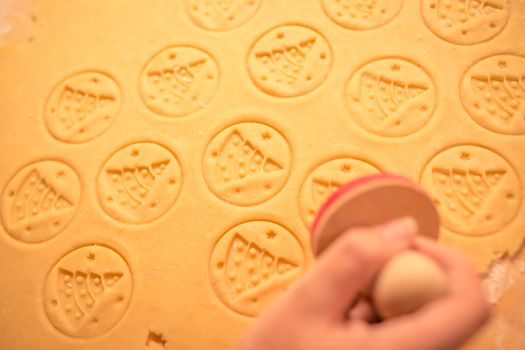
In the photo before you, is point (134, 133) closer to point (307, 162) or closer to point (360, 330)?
point (307, 162)

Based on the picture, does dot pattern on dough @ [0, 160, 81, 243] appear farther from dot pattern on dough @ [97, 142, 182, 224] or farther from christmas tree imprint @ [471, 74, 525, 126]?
christmas tree imprint @ [471, 74, 525, 126]

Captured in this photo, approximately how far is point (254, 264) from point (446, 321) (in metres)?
0.37

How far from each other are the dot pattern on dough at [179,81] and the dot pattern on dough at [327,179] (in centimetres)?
25

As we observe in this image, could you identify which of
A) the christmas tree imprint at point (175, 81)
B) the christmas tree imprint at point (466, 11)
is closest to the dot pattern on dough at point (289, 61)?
the christmas tree imprint at point (175, 81)

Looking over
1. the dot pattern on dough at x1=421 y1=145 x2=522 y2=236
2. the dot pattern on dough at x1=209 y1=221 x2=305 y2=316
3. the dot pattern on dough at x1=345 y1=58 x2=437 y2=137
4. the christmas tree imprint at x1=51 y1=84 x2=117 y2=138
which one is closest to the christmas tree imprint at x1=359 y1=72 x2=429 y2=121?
the dot pattern on dough at x1=345 y1=58 x2=437 y2=137

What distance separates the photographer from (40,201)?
86 centimetres

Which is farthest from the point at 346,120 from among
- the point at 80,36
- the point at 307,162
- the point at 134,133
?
the point at 80,36

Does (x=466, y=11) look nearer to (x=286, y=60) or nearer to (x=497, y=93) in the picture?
(x=497, y=93)

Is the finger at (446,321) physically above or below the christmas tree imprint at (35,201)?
below

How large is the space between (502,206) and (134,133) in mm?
619

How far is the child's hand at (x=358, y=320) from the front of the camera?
417 millimetres

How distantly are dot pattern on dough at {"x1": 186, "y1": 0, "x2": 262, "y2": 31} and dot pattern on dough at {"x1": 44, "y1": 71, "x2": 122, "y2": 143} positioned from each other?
0.70ft

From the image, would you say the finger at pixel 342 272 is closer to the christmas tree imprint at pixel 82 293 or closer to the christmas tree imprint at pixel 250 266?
the christmas tree imprint at pixel 250 266

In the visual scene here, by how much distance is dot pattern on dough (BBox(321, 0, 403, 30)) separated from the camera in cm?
88
